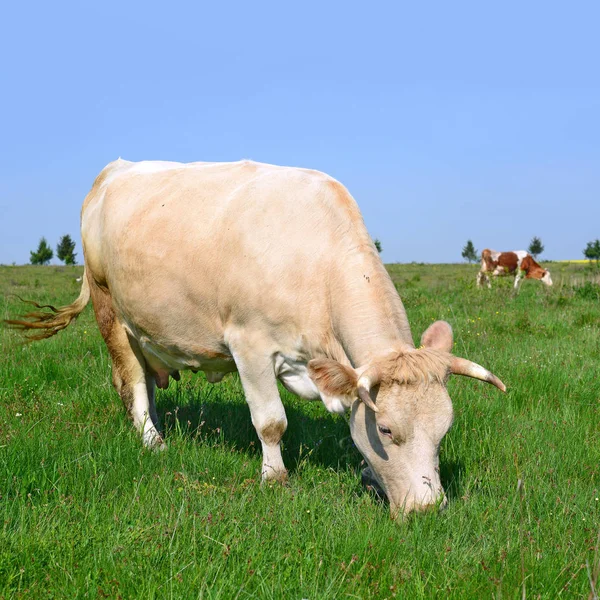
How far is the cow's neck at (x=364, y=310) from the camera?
4049mm

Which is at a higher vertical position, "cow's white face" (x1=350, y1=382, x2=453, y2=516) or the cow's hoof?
"cow's white face" (x1=350, y1=382, x2=453, y2=516)

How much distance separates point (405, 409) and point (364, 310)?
743mm

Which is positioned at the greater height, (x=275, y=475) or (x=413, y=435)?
(x=413, y=435)

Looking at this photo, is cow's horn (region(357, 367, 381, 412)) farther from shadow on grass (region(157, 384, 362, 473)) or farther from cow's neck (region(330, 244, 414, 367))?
shadow on grass (region(157, 384, 362, 473))

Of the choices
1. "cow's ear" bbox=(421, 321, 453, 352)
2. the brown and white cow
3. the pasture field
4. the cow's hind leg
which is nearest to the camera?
the pasture field

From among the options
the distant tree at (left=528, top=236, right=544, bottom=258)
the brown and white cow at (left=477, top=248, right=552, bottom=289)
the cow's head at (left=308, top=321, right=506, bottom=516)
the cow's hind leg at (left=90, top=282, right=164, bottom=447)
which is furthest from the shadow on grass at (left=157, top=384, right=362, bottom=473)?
the distant tree at (left=528, top=236, right=544, bottom=258)

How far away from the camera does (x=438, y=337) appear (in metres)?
4.28

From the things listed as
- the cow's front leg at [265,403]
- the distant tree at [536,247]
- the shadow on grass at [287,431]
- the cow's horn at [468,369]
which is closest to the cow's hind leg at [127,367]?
the shadow on grass at [287,431]

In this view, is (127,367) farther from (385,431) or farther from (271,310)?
(385,431)

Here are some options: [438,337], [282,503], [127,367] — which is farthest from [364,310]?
[127,367]

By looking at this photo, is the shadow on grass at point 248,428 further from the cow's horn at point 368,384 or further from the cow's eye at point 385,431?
the cow's horn at point 368,384

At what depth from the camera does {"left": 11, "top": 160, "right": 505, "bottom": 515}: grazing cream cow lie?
12.2 ft

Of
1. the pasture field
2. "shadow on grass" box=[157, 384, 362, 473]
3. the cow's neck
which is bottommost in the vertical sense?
"shadow on grass" box=[157, 384, 362, 473]

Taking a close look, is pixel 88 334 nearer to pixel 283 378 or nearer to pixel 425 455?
pixel 283 378
